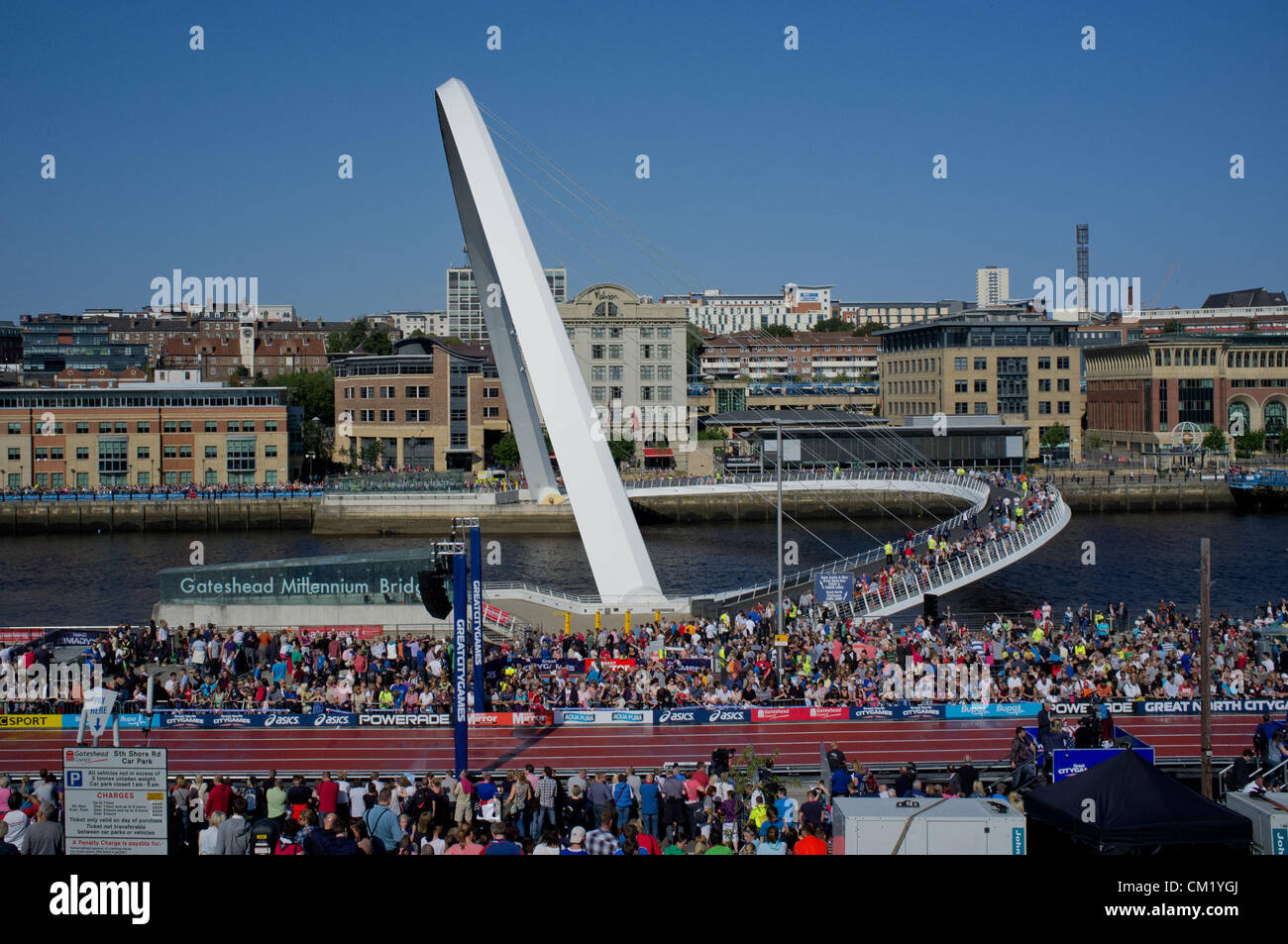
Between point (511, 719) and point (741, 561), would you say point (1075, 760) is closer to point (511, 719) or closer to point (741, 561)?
point (511, 719)

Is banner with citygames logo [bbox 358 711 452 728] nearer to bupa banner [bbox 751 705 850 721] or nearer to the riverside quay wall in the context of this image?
bupa banner [bbox 751 705 850 721]

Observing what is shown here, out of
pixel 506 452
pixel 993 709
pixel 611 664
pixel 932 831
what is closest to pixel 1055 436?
pixel 506 452

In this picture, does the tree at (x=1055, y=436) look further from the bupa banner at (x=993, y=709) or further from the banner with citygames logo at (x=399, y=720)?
the banner with citygames logo at (x=399, y=720)

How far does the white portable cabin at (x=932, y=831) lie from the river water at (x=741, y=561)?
22.3 meters

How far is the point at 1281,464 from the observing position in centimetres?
7019

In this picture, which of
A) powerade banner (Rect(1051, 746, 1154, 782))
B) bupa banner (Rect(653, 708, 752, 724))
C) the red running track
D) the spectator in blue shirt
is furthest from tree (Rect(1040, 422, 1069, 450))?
the spectator in blue shirt

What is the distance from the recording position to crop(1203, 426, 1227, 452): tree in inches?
2926

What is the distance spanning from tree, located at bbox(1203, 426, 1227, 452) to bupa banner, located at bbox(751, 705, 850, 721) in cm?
6617

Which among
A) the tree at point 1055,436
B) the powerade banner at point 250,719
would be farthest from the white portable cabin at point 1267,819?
the tree at point 1055,436

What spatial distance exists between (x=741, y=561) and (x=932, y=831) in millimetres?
36543

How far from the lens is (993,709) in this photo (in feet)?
54.6
